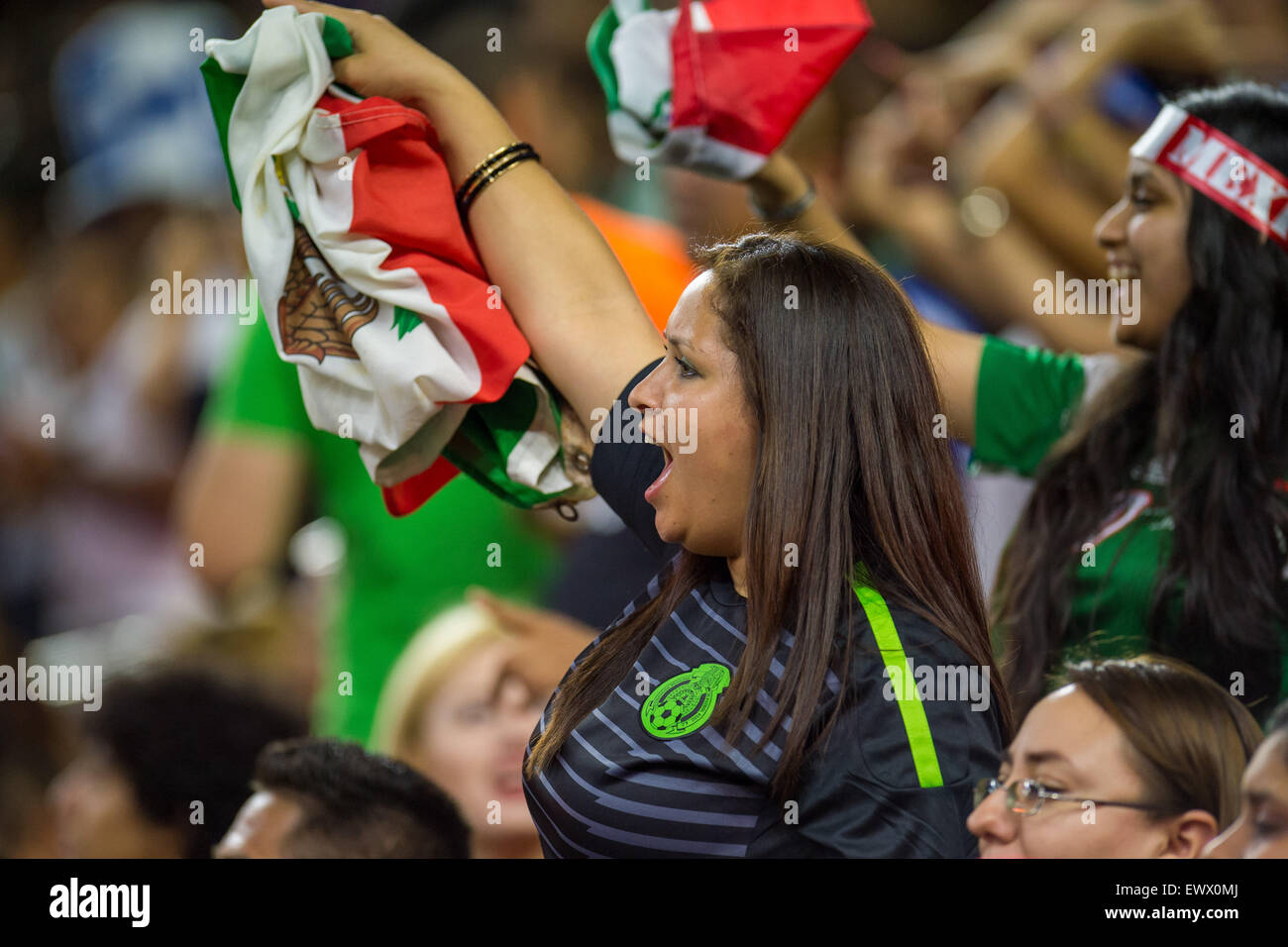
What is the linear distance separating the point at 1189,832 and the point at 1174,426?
2.09 ft

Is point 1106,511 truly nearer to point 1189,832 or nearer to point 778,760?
point 1189,832

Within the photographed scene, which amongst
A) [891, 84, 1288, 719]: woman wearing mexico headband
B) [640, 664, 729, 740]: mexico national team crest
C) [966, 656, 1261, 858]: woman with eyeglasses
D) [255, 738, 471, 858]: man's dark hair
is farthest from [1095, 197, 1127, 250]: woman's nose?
Result: [255, 738, 471, 858]: man's dark hair

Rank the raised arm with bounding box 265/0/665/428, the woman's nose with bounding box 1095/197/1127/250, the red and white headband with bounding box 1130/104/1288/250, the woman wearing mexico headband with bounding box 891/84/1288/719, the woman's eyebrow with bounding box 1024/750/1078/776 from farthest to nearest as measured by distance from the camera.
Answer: the woman's nose with bounding box 1095/197/1127/250 < the red and white headband with bounding box 1130/104/1288/250 < the woman wearing mexico headband with bounding box 891/84/1288/719 < the raised arm with bounding box 265/0/665/428 < the woman's eyebrow with bounding box 1024/750/1078/776

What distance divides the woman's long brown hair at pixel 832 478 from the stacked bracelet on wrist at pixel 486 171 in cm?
38

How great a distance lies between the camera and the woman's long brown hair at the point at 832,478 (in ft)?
4.44

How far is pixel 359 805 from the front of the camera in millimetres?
1786

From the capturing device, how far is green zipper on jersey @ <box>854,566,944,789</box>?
1.29 m

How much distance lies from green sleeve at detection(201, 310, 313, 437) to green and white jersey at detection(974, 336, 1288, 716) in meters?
→ 1.08

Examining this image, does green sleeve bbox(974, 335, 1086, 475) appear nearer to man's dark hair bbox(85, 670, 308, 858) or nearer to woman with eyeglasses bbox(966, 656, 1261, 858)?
woman with eyeglasses bbox(966, 656, 1261, 858)

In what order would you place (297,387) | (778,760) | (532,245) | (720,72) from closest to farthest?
1. (778,760)
2. (532,245)
3. (720,72)
4. (297,387)

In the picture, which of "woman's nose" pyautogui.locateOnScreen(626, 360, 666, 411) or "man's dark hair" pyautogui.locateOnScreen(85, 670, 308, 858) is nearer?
"woman's nose" pyautogui.locateOnScreen(626, 360, 666, 411)

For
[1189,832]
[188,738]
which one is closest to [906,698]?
[1189,832]

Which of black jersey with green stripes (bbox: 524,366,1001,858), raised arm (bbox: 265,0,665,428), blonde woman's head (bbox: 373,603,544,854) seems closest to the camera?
black jersey with green stripes (bbox: 524,366,1001,858)

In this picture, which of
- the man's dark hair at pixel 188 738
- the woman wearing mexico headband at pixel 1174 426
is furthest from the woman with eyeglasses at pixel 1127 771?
the man's dark hair at pixel 188 738
